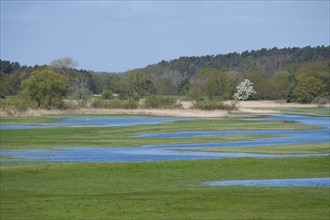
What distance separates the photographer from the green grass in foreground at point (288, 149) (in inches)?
1435

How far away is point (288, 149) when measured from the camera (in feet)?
124

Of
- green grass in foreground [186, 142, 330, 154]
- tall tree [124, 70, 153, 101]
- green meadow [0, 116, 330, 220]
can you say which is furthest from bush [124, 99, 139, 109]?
green meadow [0, 116, 330, 220]

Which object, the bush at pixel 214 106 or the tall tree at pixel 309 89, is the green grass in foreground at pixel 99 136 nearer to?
the bush at pixel 214 106

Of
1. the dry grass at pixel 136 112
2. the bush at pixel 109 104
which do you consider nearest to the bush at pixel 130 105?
the bush at pixel 109 104

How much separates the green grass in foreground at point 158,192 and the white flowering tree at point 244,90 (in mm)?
99471

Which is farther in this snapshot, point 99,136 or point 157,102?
point 157,102

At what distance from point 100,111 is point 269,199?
237ft

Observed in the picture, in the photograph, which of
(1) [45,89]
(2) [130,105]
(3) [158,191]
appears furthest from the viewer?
(2) [130,105]

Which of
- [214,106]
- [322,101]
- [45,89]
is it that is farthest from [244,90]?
[45,89]

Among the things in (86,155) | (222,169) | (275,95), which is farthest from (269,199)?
(275,95)

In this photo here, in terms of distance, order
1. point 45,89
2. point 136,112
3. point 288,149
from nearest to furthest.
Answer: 1. point 288,149
2. point 45,89
3. point 136,112

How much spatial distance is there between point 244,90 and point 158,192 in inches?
4383

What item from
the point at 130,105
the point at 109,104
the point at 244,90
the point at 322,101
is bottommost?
the point at 322,101

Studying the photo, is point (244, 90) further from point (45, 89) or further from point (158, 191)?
point (158, 191)
